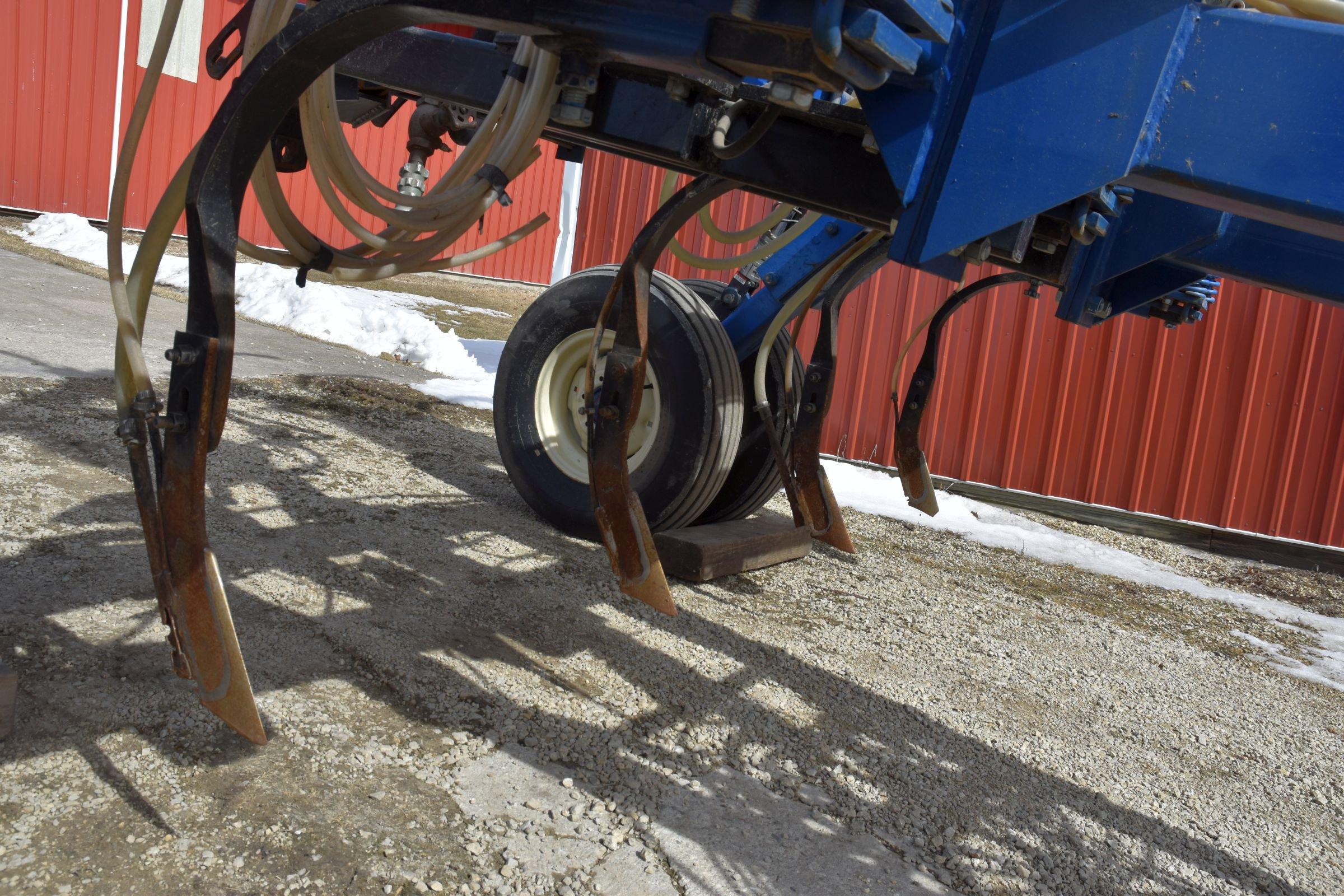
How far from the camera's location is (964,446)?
636 centimetres

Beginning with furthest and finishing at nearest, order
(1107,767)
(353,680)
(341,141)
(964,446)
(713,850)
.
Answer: (964,446) → (1107,767) → (353,680) → (341,141) → (713,850)

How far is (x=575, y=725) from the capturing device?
2.38 metres

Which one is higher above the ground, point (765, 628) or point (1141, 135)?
point (1141, 135)

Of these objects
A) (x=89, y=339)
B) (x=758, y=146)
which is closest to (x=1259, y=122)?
(x=758, y=146)

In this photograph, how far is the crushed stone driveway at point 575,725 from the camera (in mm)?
1844

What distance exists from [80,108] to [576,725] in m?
10.8

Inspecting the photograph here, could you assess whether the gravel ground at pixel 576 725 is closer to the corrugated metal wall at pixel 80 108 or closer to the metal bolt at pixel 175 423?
the metal bolt at pixel 175 423

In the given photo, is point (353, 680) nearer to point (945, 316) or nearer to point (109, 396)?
point (945, 316)

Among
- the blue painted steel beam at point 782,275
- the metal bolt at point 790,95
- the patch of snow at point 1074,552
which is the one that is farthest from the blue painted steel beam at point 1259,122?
the patch of snow at point 1074,552

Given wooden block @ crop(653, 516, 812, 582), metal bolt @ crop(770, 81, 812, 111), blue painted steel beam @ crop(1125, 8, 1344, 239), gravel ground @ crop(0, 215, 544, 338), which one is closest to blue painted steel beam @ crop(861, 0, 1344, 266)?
blue painted steel beam @ crop(1125, 8, 1344, 239)

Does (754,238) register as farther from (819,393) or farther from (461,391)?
(461,391)

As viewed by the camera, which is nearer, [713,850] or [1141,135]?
[1141,135]

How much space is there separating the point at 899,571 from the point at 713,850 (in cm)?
240

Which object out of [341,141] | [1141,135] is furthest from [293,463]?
[1141,135]
